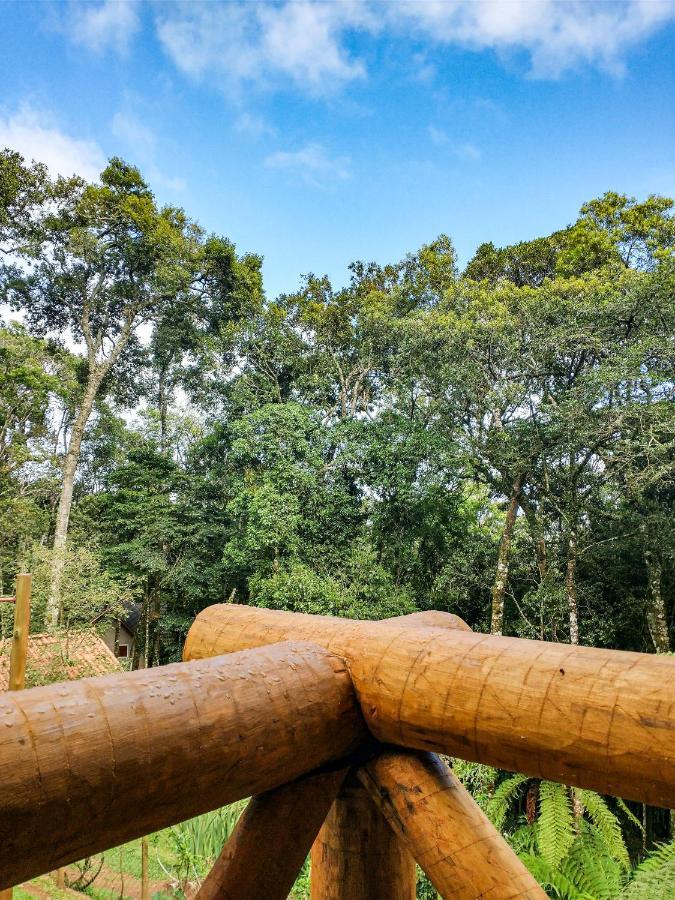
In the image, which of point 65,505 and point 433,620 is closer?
point 433,620

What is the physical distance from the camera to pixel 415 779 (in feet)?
3.66

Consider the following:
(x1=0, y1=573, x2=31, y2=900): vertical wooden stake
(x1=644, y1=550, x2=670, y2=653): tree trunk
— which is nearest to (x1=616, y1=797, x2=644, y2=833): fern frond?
(x1=644, y1=550, x2=670, y2=653): tree trunk

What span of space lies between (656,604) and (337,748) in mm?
11077

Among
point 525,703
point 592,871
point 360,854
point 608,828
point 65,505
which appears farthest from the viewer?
point 65,505

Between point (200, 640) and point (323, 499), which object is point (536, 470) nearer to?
point (323, 499)

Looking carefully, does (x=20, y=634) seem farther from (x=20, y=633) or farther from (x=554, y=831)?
(x=554, y=831)

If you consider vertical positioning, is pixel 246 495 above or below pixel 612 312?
below

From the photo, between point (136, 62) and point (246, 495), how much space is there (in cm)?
1725

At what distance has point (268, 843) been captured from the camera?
1.15 meters

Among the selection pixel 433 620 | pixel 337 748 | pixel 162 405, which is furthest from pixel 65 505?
pixel 337 748

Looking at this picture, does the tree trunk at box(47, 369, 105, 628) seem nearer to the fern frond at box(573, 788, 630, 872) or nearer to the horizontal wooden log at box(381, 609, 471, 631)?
the fern frond at box(573, 788, 630, 872)

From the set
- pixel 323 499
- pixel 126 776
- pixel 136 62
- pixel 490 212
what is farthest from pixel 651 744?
pixel 136 62

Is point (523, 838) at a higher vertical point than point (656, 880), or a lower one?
lower

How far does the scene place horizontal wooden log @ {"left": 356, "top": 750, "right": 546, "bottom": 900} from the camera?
100 centimetres
